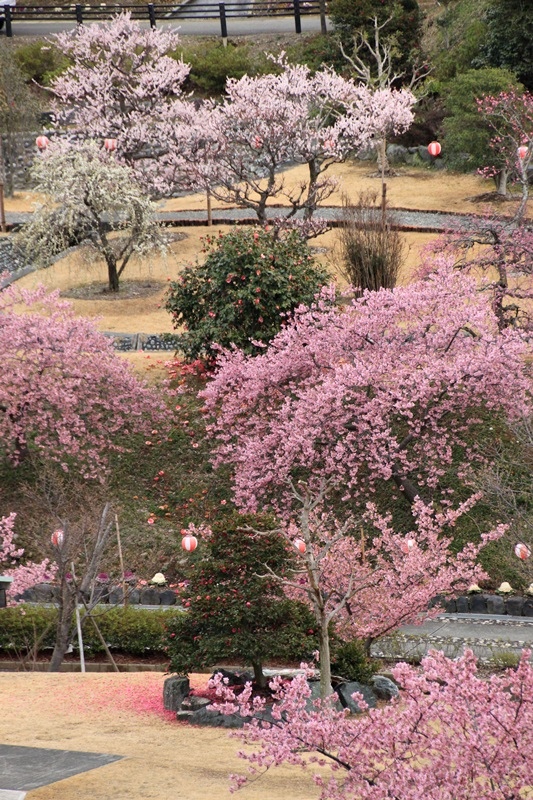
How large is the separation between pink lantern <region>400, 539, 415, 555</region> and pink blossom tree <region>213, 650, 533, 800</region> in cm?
852

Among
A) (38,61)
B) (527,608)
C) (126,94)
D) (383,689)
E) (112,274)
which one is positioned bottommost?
(527,608)

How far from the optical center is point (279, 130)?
1387 inches

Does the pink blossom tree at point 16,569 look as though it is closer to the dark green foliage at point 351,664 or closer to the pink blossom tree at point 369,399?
the pink blossom tree at point 369,399

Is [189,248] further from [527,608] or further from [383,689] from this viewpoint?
[383,689]

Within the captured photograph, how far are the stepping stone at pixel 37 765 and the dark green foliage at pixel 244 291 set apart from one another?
43.9 feet

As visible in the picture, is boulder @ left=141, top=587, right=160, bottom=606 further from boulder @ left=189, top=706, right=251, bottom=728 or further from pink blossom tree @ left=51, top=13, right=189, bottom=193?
pink blossom tree @ left=51, top=13, right=189, bottom=193

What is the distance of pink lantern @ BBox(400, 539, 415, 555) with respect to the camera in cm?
1898

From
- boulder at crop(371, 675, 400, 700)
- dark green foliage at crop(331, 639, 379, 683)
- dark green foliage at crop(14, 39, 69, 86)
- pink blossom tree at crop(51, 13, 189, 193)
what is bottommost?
boulder at crop(371, 675, 400, 700)

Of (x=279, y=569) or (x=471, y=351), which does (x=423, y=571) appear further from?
(x=471, y=351)

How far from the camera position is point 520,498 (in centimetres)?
2328

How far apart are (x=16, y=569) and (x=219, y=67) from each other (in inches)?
1245

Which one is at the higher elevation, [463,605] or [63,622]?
[63,622]

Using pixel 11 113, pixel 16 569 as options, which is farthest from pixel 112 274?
pixel 11 113

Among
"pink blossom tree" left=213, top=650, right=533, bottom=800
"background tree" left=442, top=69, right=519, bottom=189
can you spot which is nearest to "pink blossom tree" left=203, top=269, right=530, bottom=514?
"pink blossom tree" left=213, top=650, right=533, bottom=800
